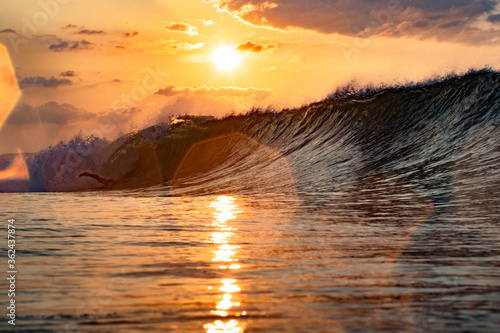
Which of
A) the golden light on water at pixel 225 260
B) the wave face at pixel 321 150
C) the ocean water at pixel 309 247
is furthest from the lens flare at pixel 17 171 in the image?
the golden light on water at pixel 225 260

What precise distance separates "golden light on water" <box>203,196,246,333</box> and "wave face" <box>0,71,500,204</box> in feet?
12.1

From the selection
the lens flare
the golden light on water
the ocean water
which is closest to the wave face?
the ocean water

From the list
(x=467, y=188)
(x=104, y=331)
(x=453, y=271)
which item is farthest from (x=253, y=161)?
(x=104, y=331)

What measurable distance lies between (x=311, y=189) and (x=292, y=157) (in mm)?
6009

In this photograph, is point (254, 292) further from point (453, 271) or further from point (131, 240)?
point (131, 240)

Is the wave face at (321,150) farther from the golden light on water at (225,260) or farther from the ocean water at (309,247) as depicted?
the golden light on water at (225,260)

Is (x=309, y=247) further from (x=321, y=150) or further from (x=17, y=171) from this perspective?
(x=17, y=171)

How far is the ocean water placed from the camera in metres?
3.33

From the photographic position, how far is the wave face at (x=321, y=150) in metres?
13.1

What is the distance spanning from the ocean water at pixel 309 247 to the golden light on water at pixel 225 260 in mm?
17

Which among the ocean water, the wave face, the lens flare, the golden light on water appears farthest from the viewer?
the lens flare

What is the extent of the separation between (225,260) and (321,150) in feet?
45.5

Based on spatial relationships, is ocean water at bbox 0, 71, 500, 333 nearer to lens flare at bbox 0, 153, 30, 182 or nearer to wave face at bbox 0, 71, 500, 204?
wave face at bbox 0, 71, 500, 204

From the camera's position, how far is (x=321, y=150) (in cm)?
1858
